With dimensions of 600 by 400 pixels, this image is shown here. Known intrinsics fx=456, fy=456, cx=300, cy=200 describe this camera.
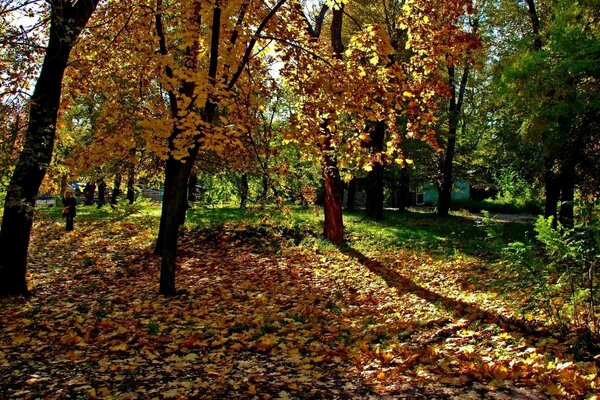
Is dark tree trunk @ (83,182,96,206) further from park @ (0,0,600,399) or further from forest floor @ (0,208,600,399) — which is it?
forest floor @ (0,208,600,399)

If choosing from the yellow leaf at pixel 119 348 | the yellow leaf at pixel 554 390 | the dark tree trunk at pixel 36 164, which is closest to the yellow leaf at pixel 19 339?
the yellow leaf at pixel 119 348

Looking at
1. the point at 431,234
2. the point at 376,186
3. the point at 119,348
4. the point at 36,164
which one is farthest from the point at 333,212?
the point at 119,348

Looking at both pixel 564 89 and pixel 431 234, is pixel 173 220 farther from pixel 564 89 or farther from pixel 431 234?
pixel 431 234

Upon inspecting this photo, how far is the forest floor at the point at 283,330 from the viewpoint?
4.34m

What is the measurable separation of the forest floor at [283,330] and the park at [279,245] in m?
0.04

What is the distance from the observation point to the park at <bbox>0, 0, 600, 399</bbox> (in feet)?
15.7

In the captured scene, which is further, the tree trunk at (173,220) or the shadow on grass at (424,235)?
the shadow on grass at (424,235)

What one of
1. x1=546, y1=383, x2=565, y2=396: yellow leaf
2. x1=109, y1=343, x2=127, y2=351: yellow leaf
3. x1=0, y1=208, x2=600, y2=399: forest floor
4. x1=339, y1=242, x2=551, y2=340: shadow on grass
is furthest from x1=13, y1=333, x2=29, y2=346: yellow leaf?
x1=546, y1=383, x2=565, y2=396: yellow leaf

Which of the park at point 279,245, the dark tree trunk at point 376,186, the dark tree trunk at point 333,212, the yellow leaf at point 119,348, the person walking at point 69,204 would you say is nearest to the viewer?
the park at point 279,245

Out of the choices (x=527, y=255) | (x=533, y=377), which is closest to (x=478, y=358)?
(x=533, y=377)

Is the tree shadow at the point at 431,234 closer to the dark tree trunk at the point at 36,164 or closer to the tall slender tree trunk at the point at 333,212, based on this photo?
the tall slender tree trunk at the point at 333,212

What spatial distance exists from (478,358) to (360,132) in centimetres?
492

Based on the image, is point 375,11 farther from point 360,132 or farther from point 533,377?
point 533,377

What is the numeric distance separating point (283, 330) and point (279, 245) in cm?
654
